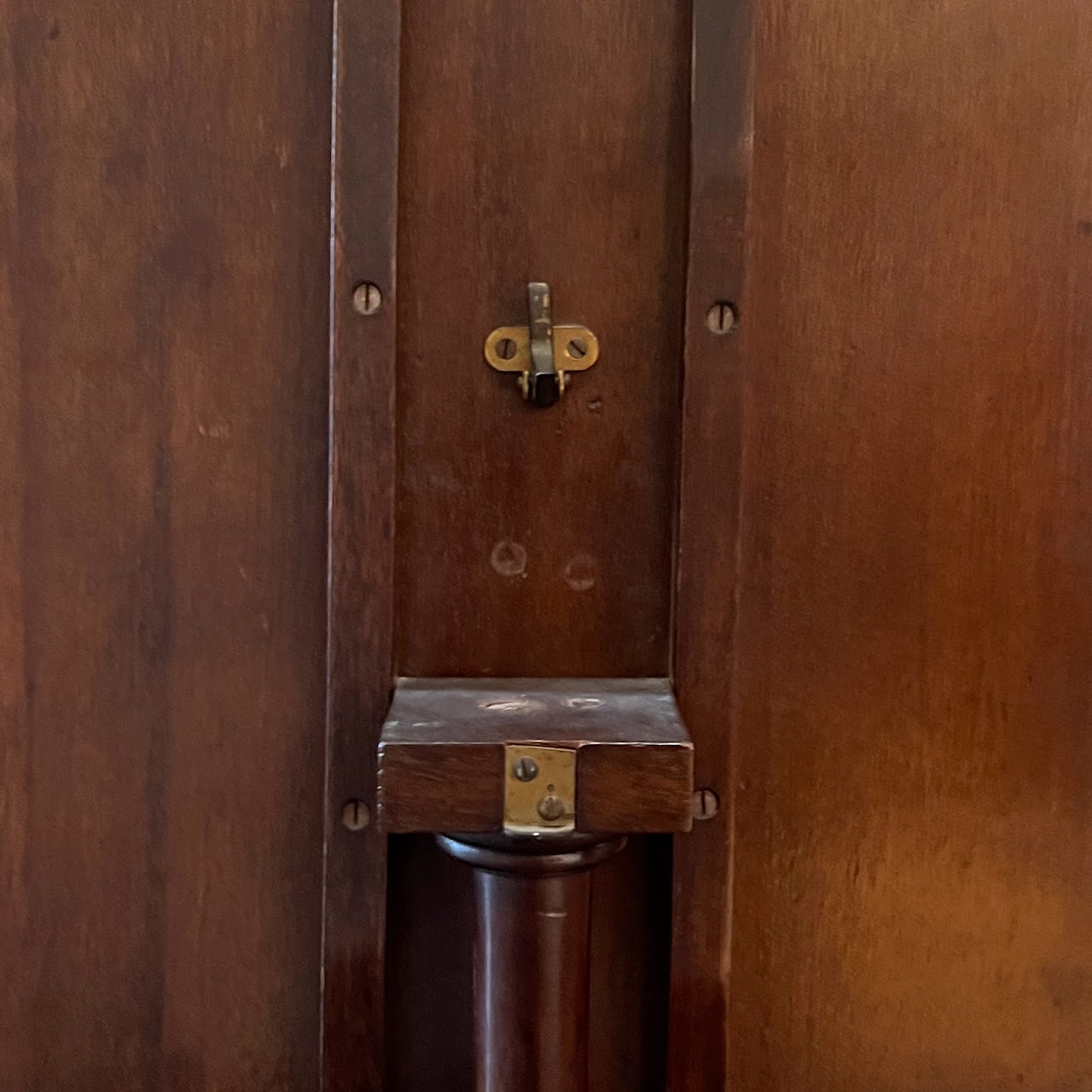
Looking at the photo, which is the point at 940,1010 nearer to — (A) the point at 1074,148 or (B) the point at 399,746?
(B) the point at 399,746

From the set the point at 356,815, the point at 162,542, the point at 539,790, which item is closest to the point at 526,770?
the point at 539,790

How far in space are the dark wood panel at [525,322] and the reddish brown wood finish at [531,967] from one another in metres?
0.10

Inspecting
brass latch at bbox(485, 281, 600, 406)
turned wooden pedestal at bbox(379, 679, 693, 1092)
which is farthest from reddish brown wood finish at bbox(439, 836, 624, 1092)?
brass latch at bbox(485, 281, 600, 406)

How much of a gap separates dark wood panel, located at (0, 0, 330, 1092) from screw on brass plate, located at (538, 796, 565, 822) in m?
0.14

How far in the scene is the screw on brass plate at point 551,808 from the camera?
17.2 inches

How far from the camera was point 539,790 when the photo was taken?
17.1 inches

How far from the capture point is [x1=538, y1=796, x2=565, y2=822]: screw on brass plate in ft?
1.43

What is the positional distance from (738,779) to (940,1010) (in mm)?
160

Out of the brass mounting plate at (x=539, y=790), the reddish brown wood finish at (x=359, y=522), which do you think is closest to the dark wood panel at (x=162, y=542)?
the reddish brown wood finish at (x=359, y=522)

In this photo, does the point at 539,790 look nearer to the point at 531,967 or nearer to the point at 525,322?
the point at 531,967

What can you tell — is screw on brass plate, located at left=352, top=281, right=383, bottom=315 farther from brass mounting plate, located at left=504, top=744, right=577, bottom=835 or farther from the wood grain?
brass mounting plate, located at left=504, top=744, right=577, bottom=835

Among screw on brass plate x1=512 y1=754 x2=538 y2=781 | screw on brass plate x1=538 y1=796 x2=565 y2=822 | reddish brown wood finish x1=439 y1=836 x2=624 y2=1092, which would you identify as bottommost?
reddish brown wood finish x1=439 y1=836 x2=624 y2=1092

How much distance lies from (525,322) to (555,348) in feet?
0.06

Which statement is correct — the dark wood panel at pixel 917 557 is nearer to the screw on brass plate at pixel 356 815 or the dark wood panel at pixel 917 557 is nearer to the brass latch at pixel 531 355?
the brass latch at pixel 531 355
